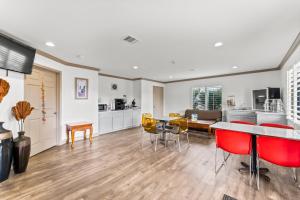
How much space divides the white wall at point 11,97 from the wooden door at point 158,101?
5.62 m

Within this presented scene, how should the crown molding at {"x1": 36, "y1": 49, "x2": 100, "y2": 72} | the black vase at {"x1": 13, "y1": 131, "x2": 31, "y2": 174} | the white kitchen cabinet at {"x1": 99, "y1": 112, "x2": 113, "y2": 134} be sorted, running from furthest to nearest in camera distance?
the white kitchen cabinet at {"x1": 99, "y1": 112, "x2": 113, "y2": 134}
the crown molding at {"x1": 36, "y1": 49, "x2": 100, "y2": 72}
the black vase at {"x1": 13, "y1": 131, "x2": 31, "y2": 174}

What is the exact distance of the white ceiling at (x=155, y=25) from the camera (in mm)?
1701

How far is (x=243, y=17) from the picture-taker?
1.94 m

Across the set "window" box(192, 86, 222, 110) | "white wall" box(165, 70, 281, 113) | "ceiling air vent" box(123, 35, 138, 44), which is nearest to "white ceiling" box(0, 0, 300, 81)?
"ceiling air vent" box(123, 35, 138, 44)

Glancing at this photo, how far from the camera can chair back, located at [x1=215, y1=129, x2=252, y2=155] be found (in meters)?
2.18

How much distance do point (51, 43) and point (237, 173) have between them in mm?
4302

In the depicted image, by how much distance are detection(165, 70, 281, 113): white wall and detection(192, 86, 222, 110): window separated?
0.18 meters

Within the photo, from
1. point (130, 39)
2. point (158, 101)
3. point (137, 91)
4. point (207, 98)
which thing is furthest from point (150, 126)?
point (158, 101)

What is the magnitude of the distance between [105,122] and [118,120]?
2.11 ft

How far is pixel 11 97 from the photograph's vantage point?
8.70 feet

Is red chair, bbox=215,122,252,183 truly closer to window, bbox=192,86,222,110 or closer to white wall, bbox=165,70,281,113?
white wall, bbox=165,70,281,113

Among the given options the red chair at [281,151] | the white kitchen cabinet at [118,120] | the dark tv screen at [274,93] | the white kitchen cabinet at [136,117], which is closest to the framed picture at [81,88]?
the white kitchen cabinet at [118,120]

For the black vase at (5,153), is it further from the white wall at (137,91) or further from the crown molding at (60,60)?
the white wall at (137,91)

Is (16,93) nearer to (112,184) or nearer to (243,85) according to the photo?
(112,184)
